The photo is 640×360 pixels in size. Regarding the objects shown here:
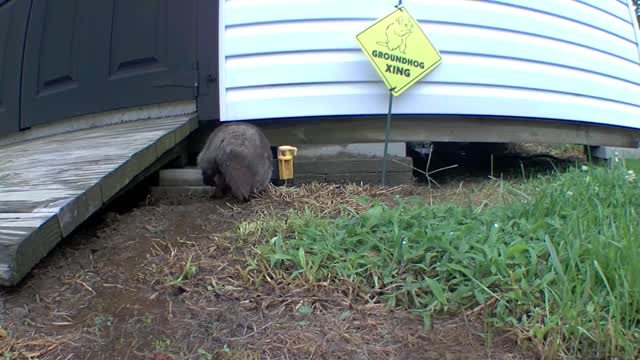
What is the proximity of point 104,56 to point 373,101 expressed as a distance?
2.43 meters

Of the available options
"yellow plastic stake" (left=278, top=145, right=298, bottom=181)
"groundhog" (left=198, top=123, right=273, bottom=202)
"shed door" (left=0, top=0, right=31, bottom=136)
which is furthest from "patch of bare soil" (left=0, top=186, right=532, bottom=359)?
"shed door" (left=0, top=0, right=31, bottom=136)

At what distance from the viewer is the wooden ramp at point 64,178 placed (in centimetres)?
196

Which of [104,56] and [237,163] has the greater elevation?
[104,56]

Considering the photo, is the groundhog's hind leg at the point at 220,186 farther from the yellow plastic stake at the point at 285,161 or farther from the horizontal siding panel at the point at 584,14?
the horizontal siding panel at the point at 584,14

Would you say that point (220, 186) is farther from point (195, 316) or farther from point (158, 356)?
point (158, 356)

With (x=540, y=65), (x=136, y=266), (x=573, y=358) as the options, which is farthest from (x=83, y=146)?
(x=540, y=65)

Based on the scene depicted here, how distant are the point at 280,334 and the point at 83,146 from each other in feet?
8.47

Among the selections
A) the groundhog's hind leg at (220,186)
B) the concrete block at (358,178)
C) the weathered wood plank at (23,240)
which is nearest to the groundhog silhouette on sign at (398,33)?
the concrete block at (358,178)

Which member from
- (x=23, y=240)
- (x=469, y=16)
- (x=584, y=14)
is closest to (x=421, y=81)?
(x=469, y=16)

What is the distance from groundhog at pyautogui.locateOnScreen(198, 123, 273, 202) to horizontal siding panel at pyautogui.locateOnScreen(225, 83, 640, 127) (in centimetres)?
55

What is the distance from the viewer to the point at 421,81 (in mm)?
3955

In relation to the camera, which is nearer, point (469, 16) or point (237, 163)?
point (237, 163)

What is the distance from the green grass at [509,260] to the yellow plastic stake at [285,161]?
37.7 inches

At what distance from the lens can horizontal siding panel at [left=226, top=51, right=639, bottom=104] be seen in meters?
3.84
